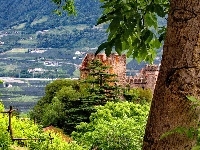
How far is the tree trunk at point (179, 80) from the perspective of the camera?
12.5 ft

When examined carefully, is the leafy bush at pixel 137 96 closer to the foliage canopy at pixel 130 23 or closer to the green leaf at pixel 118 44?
the foliage canopy at pixel 130 23

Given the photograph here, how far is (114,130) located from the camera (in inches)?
874

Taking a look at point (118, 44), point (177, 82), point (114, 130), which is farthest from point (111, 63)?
point (177, 82)

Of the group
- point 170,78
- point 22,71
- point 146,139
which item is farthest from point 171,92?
point 22,71

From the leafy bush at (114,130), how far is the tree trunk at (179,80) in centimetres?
1416

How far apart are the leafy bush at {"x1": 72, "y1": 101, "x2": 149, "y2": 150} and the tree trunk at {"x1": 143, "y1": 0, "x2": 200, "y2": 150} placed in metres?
14.2

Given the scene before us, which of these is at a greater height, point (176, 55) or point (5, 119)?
point (176, 55)

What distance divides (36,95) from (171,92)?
5687 inches

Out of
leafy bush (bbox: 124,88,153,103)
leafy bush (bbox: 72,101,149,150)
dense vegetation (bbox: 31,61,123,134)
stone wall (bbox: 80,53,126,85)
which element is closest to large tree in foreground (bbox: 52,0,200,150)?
leafy bush (bbox: 72,101,149,150)

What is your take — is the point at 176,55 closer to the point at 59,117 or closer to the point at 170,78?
the point at 170,78

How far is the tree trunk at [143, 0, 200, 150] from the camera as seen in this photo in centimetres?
380

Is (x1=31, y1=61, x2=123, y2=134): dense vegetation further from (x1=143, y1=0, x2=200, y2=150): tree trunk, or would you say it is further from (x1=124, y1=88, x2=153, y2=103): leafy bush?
(x1=143, y1=0, x2=200, y2=150): tree trunk

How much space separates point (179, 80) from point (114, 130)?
1852cm

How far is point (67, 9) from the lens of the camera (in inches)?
347
